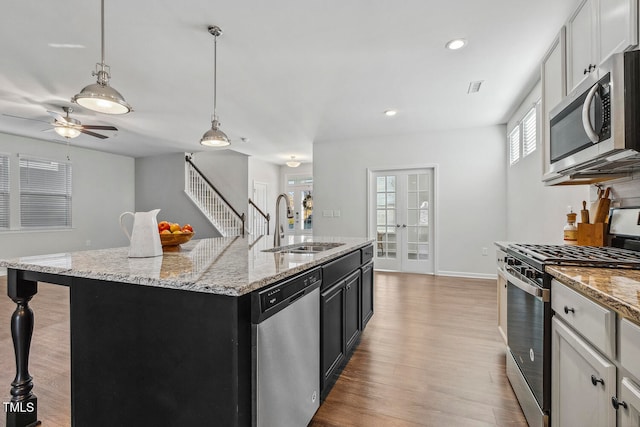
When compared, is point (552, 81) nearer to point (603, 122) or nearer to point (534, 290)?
point (603, 122)

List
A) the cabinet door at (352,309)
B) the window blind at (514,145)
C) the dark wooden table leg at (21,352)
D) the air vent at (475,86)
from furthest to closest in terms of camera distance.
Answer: the window blind at (514,145) < the air vent at (475,86) < the cabinet door at (352,309) < the dark wooden table leg at (21,352)

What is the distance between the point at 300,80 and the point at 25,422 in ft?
11.5

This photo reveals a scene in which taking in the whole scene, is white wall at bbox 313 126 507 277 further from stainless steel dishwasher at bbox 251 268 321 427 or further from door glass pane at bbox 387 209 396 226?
stainless steel dishwasher at bbox 251 268 321 427

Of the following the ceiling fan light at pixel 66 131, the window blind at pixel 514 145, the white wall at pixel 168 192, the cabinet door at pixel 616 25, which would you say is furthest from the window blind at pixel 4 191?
the window blind at pixel 514 145

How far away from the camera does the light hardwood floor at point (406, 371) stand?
171 cm

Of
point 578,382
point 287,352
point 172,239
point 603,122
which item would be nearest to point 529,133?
point 603,122

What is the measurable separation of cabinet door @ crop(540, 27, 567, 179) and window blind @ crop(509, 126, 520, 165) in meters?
2.38

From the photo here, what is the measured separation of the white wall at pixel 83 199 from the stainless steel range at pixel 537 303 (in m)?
7.67

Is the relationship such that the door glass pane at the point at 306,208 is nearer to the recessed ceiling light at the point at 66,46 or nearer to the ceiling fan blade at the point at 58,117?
the ceiling fan blade at the point at 58,117

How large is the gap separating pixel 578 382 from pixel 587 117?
1.20m

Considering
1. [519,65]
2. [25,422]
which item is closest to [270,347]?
[25,422]

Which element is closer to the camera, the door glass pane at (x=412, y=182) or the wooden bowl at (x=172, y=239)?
the wooden bowl at (x=172, y=239)

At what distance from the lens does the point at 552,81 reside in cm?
219

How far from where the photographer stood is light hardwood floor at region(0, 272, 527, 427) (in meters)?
1.71
